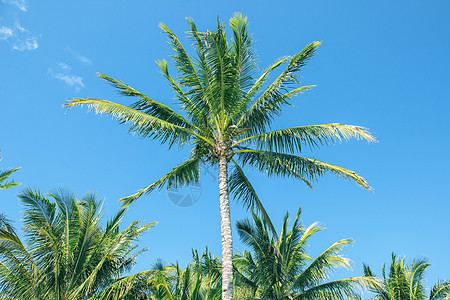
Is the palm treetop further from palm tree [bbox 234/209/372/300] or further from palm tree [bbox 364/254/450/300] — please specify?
palm tree [bbox 364/254/450/300]

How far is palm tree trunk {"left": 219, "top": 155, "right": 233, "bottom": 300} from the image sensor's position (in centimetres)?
880

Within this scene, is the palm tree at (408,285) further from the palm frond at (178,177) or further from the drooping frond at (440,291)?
the palm frond at (178,177)

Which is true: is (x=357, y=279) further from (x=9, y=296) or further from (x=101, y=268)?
(x=9, y=296)

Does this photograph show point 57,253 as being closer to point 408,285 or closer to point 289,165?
point 289,165

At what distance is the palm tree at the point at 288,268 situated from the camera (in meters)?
13.5

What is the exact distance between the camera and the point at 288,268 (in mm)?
14938

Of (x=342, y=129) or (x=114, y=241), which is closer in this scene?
(x=342, y=129)

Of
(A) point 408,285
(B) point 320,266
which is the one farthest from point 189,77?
(A) point 408,285

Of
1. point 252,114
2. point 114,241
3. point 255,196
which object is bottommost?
point 114,241

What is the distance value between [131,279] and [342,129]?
7249 millimetres

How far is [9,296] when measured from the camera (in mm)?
10500

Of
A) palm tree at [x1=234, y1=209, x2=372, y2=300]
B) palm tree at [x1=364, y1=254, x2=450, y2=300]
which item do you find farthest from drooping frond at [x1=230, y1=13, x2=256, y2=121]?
palm tree at [x1=364, y1=254, x2=450, y2=300]

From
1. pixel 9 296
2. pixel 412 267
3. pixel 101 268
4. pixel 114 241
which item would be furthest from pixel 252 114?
pixel 412 267

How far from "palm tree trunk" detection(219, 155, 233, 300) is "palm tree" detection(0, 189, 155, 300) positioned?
3561 mm
